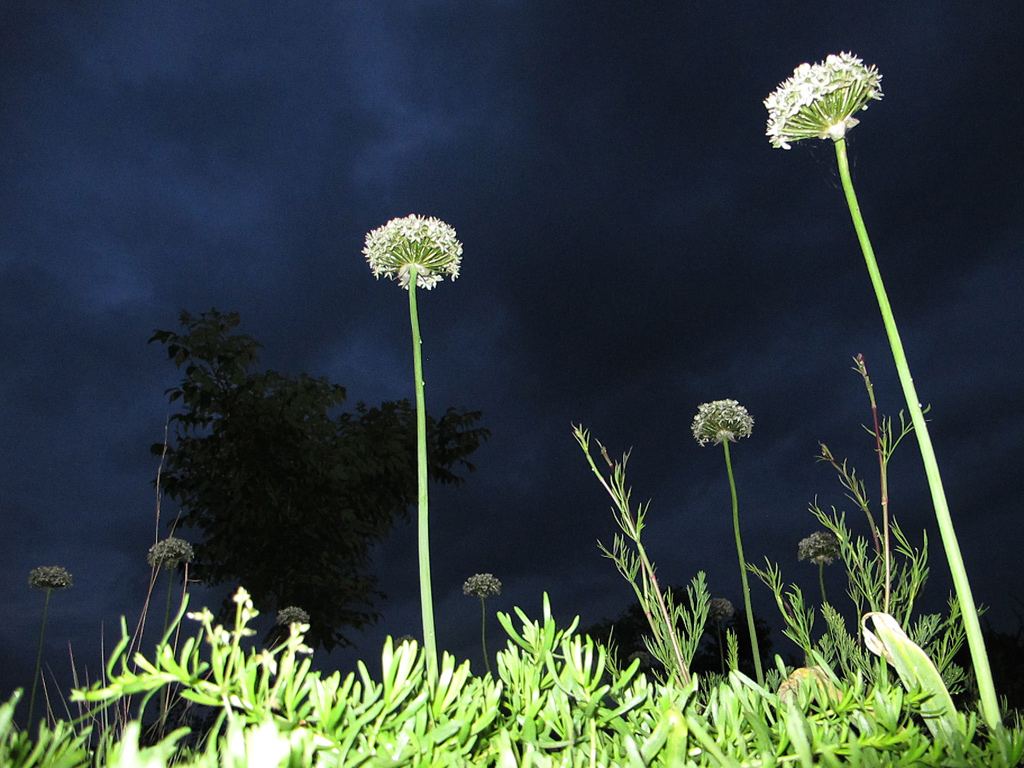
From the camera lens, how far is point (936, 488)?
2389 millimetres

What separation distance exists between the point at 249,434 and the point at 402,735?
11756 millimetres

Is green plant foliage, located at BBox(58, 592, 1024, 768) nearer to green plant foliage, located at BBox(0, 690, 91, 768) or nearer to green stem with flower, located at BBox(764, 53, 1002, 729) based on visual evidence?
green plant foliage, located at BBox(0, 690, 91, 768)

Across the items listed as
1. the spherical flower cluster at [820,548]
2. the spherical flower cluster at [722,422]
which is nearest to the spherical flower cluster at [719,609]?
the spherical flower cluster at [820,548]

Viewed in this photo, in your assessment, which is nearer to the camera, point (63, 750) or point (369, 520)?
point (63, 750)

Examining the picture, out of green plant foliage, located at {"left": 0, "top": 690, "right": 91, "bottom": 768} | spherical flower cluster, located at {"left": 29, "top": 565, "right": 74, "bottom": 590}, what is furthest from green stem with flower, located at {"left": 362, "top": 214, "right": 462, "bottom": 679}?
spherical flower cluster, located at {"left": 29, "top": 565, "right": 74, "bottom": 590}

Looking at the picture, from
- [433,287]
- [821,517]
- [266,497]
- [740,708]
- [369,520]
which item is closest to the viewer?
[740,708]

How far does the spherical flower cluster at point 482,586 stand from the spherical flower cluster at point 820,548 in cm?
438

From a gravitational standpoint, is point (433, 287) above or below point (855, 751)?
above

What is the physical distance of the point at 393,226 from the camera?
13.2 ft

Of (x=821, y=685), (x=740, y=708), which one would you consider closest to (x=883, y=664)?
(x=821, y=685)

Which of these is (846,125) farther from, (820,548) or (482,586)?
(482,586)

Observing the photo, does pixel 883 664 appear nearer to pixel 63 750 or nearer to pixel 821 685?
pixel 821 685

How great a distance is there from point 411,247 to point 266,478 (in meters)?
9.18

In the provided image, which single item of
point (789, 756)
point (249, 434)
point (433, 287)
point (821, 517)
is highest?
point (249, 434)
